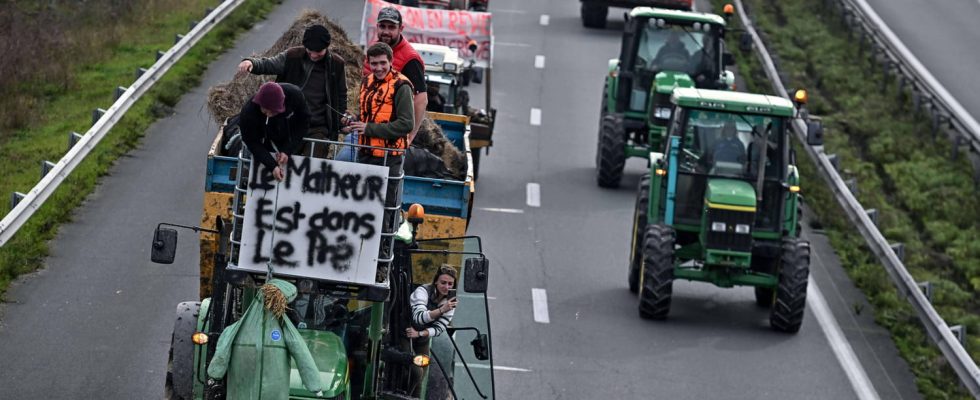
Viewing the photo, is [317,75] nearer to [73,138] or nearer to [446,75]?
[73,138]

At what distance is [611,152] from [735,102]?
6126 millimetres

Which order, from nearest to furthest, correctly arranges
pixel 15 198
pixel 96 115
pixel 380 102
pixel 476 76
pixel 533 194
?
pixel 380 102 → pixel 15 198 → pixel 96 115 → pixel 533 194 → pixel 476 76

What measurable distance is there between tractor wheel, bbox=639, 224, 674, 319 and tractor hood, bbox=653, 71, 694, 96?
21.1ft

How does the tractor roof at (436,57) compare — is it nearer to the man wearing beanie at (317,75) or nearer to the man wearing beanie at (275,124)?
the man wearing beanie at (317,75)

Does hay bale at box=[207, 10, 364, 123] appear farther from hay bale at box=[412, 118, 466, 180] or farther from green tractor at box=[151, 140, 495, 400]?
green tractor at box=[151, 140, 495, 400]

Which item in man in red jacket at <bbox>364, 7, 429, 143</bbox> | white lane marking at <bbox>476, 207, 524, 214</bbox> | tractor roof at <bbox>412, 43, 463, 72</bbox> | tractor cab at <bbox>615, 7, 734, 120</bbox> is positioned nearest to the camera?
man in red jacket at <bbox>364, 7, 429, 143</bbox>

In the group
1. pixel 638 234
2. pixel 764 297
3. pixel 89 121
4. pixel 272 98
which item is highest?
pixel 272 98

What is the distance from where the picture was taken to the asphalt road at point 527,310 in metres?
16.4

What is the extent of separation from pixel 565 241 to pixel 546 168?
4454mm

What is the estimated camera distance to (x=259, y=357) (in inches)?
417

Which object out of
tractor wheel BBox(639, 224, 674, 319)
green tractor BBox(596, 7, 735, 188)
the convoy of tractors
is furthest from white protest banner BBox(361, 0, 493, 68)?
tractor wheel BBox(639, 224, 674, 319)

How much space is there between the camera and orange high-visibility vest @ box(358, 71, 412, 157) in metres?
13.4

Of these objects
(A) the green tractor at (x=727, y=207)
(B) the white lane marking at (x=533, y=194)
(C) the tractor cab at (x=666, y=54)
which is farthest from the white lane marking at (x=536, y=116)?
(A) the green tractor at (x=727, y=207)

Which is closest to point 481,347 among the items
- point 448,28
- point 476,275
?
point 476,275
